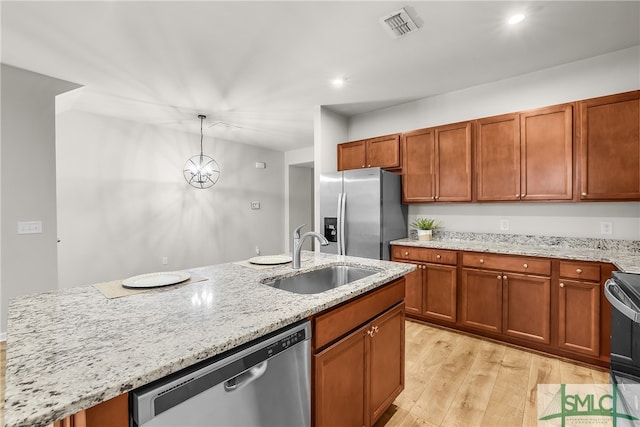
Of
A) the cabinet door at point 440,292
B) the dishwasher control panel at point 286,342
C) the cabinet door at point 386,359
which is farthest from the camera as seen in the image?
the cabinet door at point 440,292

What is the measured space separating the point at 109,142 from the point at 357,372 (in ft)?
15.2

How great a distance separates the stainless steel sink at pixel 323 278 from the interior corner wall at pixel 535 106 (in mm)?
2106

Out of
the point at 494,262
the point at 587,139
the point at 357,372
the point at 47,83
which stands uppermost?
the point at 47,83

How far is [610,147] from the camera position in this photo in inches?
94.1

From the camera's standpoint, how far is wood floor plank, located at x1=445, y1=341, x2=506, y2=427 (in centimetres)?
179

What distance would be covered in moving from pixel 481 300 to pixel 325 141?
8.74ft

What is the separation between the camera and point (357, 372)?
1438 millimetres

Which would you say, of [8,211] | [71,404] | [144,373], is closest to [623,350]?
[144,373]

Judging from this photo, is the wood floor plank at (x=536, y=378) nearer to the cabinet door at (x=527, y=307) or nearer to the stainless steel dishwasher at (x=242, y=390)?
the cabinet door at (x=527, y=307)

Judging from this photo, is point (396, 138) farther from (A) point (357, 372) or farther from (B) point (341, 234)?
(A) point (357, 372)

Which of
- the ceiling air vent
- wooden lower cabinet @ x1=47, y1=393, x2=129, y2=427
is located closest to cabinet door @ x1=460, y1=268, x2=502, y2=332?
the ceiling air vent

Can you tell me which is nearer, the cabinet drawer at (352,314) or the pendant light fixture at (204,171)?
the cabinet drawer at (352,314)

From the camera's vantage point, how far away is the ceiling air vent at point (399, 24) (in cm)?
205

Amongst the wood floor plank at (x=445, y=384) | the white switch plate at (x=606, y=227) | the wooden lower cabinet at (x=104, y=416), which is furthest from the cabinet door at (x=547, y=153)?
the wooden lower cabinet at (x=104, y=416)
